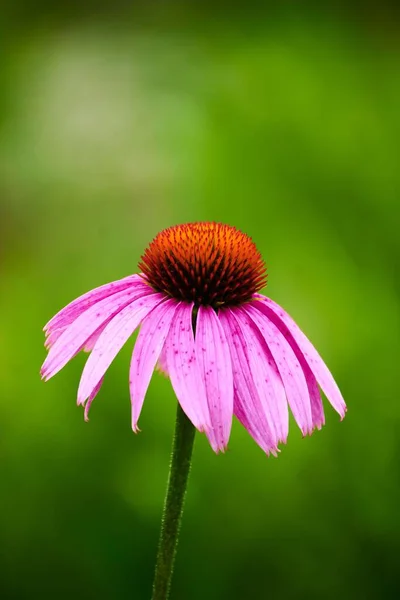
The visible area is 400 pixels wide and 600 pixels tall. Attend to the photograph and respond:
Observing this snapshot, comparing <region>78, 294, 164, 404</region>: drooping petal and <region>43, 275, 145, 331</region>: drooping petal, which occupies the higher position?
<region>43, 275, 145, 331</region>: drooping petal

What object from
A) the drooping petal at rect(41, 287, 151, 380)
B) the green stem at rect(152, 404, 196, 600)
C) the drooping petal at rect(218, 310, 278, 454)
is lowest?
the green stem at rect(152, 404, 196, 600)

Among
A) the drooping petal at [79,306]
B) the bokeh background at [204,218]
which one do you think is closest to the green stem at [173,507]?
the drooping petal at [79,306]

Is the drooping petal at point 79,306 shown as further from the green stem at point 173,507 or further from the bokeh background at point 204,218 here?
the bokeh background at point 204,218

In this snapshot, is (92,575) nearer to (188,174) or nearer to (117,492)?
(117,492)

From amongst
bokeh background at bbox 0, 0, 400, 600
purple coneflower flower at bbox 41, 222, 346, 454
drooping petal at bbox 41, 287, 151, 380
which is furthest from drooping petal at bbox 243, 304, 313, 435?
bokeh background at bbox 0, 0, 400, 600

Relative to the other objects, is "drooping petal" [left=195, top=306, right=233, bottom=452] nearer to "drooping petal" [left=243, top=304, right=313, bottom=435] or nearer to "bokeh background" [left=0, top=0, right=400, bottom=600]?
"drooping petal" [left=243, top=304, right=313, bottom=435]

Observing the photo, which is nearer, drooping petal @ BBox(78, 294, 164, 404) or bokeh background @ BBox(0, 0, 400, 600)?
drooping petal @ BBox(78, 294, 164, 404)

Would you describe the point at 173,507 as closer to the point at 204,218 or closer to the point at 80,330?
the point at 80,330
